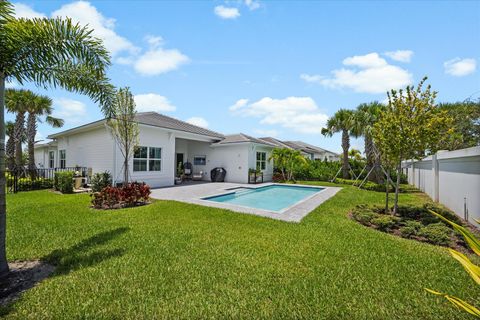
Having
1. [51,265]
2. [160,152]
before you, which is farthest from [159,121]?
[51,265]

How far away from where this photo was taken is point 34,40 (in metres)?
3.76

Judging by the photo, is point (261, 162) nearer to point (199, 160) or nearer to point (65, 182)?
point (199, 160)

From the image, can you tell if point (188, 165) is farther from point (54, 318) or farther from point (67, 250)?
point (54, 318)

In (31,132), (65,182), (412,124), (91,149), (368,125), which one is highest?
(368,125)

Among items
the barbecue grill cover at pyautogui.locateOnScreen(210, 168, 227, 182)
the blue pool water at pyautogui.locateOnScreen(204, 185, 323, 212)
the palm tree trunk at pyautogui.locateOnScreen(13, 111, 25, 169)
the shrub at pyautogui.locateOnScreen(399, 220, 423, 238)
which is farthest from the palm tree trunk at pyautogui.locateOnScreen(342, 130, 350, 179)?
the palm tree trunk at pyautogui.locateOnScreen(13, 111, 25, 169)

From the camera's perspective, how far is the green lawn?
9.35 ft

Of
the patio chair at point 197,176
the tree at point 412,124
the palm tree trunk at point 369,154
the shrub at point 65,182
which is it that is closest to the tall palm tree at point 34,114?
the shrub at point 65,182

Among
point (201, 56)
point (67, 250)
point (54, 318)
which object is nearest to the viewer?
point (54, 318)

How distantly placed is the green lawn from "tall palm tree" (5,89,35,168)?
15859mm

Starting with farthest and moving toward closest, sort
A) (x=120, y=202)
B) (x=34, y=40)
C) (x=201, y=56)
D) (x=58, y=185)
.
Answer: (x=58, y=185) → (x=201, y=56) → (x=120, y=202) → (x=34, y=40)

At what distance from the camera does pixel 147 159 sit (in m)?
14.4

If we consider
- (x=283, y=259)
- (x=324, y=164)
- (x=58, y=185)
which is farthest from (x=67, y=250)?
(x=324, y=164)

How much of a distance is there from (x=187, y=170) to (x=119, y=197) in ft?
37.3

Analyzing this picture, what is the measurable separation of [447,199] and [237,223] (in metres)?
8.77
